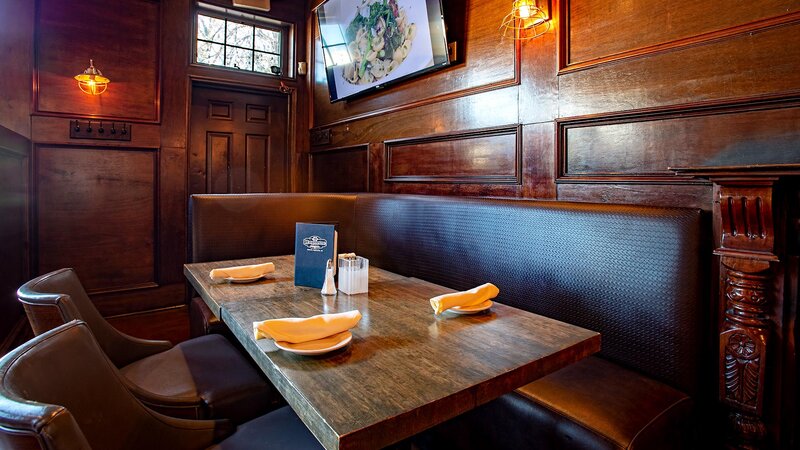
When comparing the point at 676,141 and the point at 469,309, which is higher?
the point at 676,141

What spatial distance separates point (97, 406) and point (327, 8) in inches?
154

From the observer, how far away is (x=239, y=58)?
14.5 feet

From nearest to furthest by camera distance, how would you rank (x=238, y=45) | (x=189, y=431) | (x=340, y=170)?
(x=189, y=431) < (x=340, y=170) < (x=238, y=45)

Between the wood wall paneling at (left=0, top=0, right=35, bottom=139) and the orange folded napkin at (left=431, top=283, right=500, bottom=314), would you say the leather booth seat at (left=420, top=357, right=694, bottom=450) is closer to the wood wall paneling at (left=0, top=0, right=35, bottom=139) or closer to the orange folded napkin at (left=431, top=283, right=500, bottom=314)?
the orange folded napkin at (left=431, top=283, right=500, bottom=314)

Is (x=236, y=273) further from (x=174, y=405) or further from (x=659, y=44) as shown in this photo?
(x=659, y=44)

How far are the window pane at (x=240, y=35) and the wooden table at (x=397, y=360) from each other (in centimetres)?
368

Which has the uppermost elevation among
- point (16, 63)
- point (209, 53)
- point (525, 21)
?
point (209, 53)

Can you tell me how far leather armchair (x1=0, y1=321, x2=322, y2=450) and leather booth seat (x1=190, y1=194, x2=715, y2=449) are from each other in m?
0.69

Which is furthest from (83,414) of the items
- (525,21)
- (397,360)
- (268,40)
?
(268,40)

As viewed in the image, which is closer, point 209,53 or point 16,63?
point 16,63

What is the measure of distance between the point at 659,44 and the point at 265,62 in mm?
3873

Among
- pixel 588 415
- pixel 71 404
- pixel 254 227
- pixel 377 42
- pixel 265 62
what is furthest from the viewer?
pixel 265 62

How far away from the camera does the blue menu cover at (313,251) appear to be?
159cm

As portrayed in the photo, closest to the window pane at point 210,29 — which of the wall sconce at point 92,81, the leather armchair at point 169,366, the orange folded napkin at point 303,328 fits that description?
the wall sconce at point 92,81
